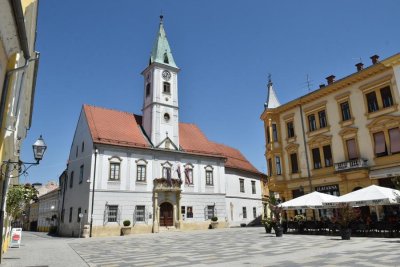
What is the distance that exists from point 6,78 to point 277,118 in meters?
29.1

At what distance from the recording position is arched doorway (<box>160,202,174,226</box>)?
111 ft

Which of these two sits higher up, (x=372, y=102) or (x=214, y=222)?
(x=372, y=102)

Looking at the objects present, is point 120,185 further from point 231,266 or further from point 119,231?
point 231,266

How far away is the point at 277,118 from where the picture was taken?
33.5 metres

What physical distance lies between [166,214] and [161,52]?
67.0 feet

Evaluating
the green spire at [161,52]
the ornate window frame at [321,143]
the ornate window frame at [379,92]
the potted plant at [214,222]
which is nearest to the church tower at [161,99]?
the green spire at [161,52]

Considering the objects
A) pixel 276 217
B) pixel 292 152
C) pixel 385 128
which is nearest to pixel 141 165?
pixel 292 152

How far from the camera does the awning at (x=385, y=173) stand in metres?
22.6

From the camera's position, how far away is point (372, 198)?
17.8 m

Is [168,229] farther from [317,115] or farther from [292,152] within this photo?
[317,115]

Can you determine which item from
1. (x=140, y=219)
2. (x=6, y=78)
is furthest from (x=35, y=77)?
(x=140, y=219)

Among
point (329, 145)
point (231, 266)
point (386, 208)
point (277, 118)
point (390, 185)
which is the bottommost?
point (231, 266)

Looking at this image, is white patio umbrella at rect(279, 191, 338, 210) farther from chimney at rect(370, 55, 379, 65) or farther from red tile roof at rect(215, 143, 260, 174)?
red tile roof at rect(215, 143, 260, 174)

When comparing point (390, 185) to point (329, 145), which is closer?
point (390, 185)
